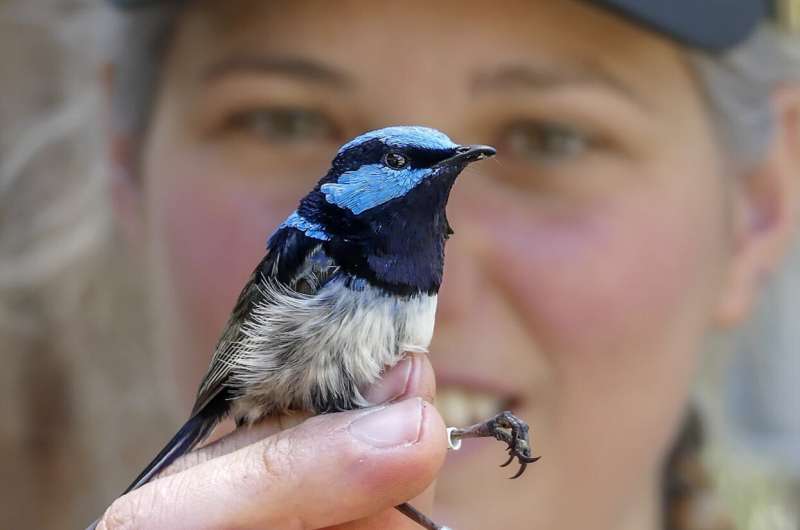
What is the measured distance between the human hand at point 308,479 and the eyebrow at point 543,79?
0.65m

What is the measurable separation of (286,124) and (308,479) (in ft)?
2.55

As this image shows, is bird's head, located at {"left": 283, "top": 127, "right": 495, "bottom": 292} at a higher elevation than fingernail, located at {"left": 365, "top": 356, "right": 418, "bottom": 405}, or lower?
higher

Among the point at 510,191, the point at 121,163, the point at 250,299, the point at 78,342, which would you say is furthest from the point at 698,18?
the point at 78,342

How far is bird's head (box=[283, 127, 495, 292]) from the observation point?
859 millimetres

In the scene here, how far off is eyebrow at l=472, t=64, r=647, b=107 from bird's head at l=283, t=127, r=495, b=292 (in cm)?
52

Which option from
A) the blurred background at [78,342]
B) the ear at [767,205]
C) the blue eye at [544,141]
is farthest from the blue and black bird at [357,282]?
the blurred background at [78,342]

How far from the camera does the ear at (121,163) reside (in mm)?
1777

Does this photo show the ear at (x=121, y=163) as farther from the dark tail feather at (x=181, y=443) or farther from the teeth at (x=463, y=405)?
the dark tail feather at (x=181, y=443)

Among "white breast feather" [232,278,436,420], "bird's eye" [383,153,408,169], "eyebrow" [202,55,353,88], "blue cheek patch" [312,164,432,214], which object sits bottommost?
"white breast feather" [232,278,436,420]

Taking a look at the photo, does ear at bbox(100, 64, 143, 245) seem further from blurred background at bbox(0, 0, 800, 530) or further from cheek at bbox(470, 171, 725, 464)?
cheek at bbox(470, 171, 725, 464)

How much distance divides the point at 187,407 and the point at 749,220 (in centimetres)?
113

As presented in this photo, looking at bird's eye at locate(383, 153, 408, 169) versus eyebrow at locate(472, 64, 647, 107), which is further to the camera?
eyebrow at locate(472, 64, 647, 107)

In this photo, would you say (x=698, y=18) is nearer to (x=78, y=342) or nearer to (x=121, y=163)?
(x=121, y=163)

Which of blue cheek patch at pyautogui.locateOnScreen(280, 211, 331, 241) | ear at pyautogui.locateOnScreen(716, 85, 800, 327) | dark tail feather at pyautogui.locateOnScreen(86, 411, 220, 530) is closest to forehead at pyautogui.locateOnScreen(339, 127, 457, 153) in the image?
blue cheek patch at pyautogui.locateOnScreen(280, 211, 331, 241)
